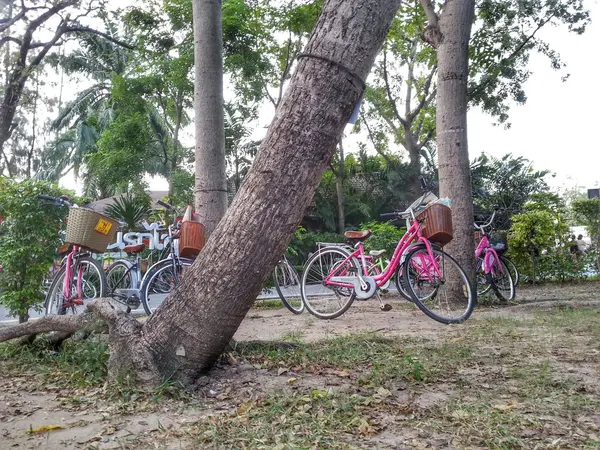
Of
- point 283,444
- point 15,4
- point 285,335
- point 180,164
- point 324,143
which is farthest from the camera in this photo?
point 180,164

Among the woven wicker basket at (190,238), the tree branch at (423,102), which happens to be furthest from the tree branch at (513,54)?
the woven wicker basket at (190,238)

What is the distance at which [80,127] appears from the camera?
30.8 meters

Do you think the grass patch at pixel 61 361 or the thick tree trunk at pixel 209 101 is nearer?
the grass patch at pixel 61 361

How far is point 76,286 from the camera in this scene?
19.2 feet

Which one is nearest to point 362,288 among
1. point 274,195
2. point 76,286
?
point 76,286

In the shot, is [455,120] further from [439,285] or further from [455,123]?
[439,285]

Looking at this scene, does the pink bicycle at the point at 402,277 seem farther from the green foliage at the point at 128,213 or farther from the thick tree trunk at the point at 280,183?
the green foliage at the point at 128,213

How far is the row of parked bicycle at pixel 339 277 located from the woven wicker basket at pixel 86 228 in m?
0.04

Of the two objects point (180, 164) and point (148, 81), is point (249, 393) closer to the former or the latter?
point (148, 81)

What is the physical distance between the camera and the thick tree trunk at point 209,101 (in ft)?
21.6

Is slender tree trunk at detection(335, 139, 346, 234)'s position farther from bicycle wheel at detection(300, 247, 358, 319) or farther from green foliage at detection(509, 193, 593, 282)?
bicycle wheel at detection(300, 247, 358, 319)

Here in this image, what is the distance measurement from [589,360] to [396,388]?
151 cm

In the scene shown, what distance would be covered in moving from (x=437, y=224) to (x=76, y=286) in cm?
395

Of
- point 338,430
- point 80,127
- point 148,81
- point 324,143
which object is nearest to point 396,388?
point 338,430
